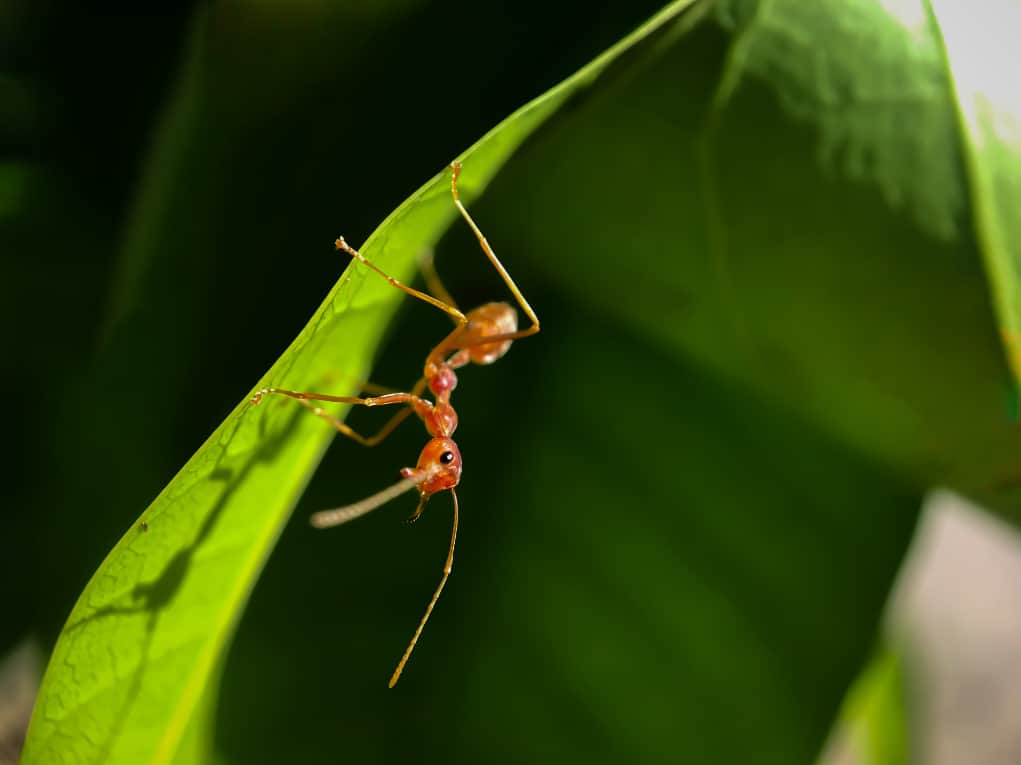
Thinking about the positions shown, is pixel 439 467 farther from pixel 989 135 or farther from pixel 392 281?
pixel 989 135

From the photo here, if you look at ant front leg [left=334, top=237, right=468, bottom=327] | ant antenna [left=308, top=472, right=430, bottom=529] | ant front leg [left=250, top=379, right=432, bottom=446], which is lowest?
ant antenna [left=308, top=472, right=430, bottom=529]

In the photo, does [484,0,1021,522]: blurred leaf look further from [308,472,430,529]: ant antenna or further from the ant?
[308,472,430,529]: ant antenna

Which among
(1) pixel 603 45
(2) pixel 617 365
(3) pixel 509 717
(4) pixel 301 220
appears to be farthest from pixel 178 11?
(3) pixel 509 717

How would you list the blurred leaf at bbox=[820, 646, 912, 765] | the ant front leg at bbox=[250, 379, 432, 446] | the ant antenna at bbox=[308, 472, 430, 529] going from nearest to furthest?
the ant front leg at bbox=[250, 379, 432, 446], the ant antenna at bbox=[308, 472, 430, 529], the blurred leaf at bbox=[820, 646, 912, 765]

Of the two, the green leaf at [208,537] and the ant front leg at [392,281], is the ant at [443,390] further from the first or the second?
the green leaf at [208,537]

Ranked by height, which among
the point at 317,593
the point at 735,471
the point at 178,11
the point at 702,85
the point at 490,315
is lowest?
the point at 735,471

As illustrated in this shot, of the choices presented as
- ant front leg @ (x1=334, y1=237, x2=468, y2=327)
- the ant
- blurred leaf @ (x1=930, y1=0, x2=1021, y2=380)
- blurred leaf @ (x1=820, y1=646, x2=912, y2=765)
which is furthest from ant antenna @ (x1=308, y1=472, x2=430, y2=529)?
blurred leaf @ (x1=820, y1=646, x2=912, y2=765)

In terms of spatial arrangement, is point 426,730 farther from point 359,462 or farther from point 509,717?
point 359,462
